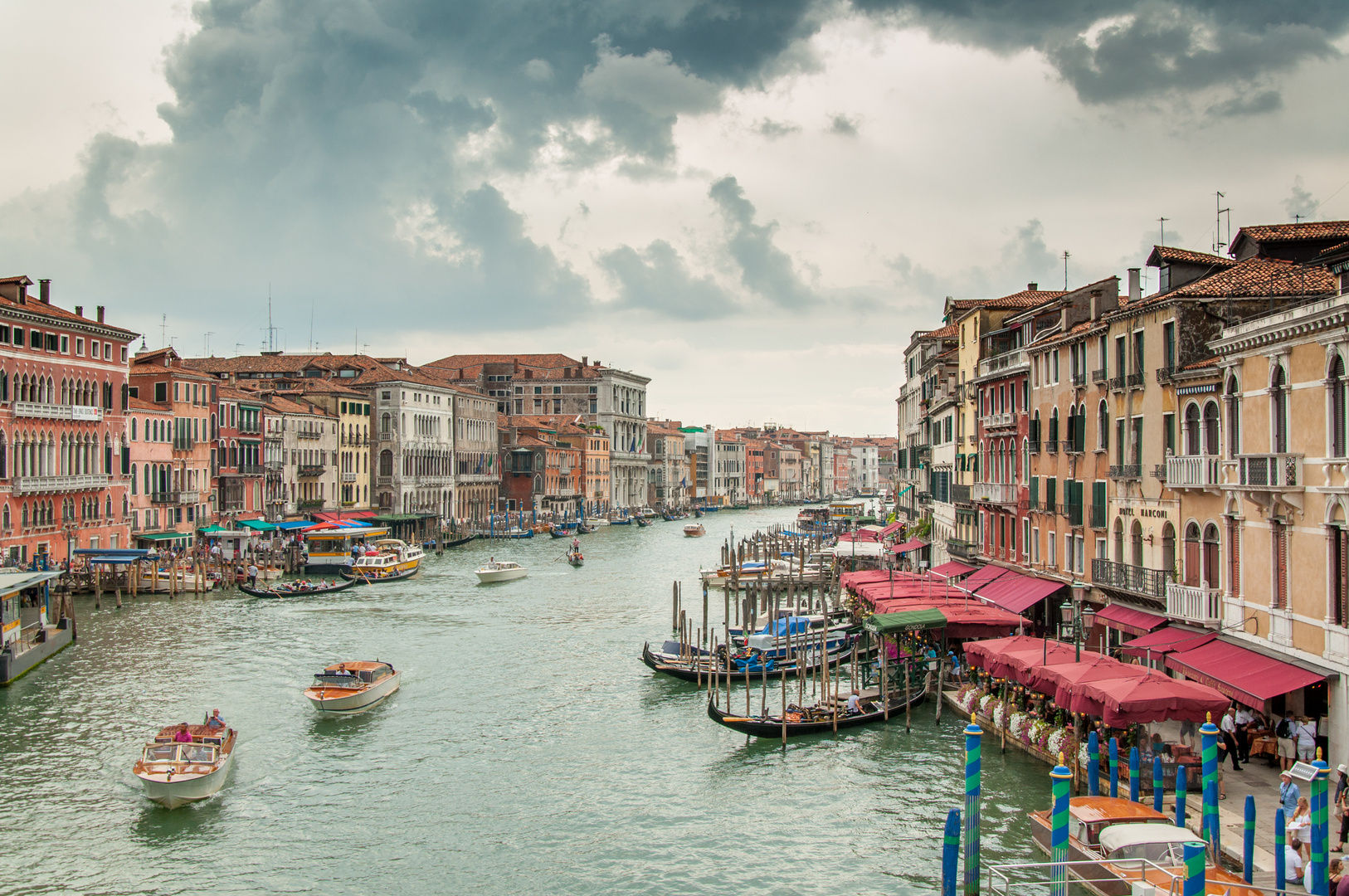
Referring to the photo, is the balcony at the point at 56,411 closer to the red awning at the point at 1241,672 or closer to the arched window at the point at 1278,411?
the red awning at the point at 1241,672

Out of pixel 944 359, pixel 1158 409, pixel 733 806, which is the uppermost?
pixel 944 359

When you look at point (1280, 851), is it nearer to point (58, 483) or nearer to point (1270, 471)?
point (1270, 471)

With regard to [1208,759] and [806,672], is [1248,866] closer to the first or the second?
[1208,759]

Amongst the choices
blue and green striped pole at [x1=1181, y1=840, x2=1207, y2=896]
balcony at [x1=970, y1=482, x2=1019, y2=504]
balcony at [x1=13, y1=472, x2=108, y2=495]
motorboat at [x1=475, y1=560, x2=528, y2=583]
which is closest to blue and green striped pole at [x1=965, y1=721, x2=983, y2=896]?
blue and green striped pole at [x1=1181, y1=840, x2=1207, y2=896]

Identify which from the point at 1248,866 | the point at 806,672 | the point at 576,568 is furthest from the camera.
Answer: the point at 576,568

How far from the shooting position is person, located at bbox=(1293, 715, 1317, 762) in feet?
46.5

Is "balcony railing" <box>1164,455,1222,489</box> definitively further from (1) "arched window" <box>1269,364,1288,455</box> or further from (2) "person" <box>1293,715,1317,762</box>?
(2) "person" <box>1293,715,1317,762</box>

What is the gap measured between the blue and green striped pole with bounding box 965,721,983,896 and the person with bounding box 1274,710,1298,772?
4797mm

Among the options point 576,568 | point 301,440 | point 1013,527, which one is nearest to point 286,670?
point 1013,527

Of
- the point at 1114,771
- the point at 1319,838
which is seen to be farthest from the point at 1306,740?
the point at 1319,838

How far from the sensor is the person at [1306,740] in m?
14.2

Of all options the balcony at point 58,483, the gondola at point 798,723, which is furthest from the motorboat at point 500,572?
the gondola at point 798,723

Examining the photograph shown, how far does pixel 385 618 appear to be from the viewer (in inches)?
1436

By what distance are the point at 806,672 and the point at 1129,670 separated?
1144 cm
